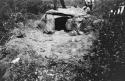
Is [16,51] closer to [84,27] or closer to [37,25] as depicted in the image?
[37,25]

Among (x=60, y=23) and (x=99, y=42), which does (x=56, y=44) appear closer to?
(x=99, y=42)

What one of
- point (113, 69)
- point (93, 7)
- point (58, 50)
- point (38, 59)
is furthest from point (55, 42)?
point (93, 7)

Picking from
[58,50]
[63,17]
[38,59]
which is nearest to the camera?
[38,59]

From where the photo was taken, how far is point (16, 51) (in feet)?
21.6

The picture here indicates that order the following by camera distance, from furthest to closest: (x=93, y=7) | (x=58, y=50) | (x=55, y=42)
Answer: (x=93, y=7) → (x=55, y=42) → (x=58, y=50)

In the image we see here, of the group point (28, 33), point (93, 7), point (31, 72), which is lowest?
point (31, 72)

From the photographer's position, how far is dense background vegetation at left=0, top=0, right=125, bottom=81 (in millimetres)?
5324

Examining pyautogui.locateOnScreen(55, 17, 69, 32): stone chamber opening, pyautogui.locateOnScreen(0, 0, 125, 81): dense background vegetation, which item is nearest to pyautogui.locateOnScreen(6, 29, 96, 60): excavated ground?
pyautogui.locateOnScreen(0, 0, 125, 81): dense background vegetation

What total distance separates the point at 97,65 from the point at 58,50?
5.39 ft

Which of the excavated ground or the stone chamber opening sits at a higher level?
the stone chamber opening

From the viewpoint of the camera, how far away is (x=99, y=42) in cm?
651

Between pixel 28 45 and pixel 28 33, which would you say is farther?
pixel 28 33

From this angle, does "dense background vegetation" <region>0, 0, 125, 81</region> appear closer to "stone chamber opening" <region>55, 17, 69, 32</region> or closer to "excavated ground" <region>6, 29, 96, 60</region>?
"excavated ground" <region>6, 29, 96, 60</region>

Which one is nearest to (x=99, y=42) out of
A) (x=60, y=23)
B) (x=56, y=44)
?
(x=56, y=44)
